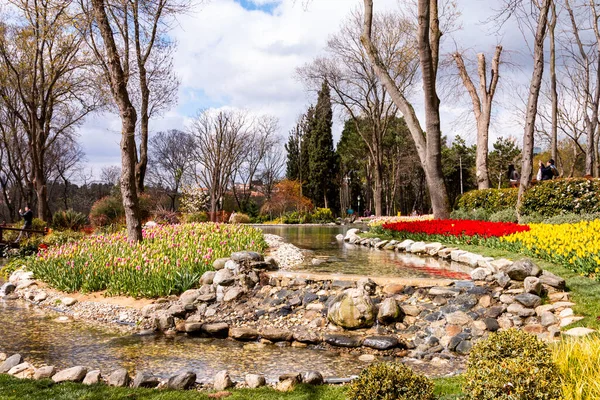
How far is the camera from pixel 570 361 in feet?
10.2

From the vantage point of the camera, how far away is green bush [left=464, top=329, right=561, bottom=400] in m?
2.61

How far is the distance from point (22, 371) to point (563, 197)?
1286 centimetres

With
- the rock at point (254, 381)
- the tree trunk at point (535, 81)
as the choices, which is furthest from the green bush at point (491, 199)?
the rock at point (254, 381)

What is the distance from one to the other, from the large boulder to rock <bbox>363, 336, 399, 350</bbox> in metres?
0.45

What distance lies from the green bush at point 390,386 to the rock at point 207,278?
5.36 metres

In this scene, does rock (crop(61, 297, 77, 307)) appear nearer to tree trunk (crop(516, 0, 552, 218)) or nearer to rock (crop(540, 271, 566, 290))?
rock (crop(540, 271, 566, 290))

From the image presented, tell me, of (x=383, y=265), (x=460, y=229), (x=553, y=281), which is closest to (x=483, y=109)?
(x=460, y=229)

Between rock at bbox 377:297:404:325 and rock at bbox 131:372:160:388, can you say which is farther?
rock at bbox 377:297:404:325

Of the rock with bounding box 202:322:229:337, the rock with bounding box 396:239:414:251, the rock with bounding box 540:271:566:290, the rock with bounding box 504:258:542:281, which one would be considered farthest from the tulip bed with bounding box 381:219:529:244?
the rock with bounding box 202:322:229:337

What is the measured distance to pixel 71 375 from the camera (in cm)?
422

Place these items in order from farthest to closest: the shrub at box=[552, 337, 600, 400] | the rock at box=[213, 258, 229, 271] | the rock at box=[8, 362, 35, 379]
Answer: the rock at box=[213, 258, 229, 271], the rock at box=[8, 362, 35, 379], the shrub at box=[552, 337, 600, 400]

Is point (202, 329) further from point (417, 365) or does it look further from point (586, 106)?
point (586, 106)

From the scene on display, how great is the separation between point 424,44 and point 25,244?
13336 millimetres

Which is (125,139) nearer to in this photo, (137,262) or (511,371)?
(137,262)
